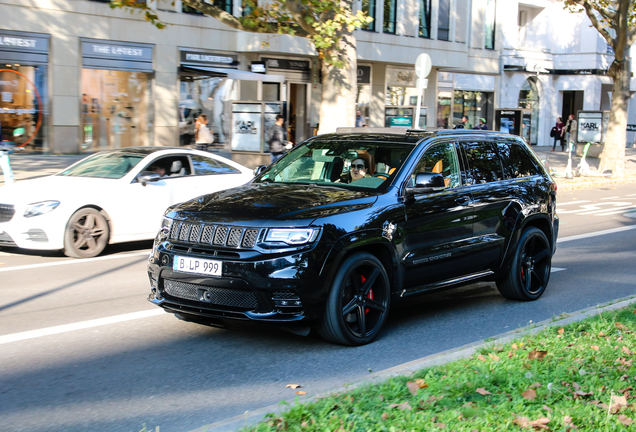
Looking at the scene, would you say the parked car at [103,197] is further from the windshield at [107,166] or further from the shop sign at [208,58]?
the shop sign at [208,58]

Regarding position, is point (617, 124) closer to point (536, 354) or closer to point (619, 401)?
point (536, 354)

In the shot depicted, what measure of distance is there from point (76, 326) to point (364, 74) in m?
29.2

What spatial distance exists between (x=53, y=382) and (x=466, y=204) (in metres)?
3.91

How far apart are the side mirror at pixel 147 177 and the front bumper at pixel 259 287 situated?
4.97 m

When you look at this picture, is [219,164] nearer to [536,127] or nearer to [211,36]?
[211,36]

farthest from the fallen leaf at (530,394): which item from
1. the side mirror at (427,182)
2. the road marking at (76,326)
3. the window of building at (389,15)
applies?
the window of building at (389,15)

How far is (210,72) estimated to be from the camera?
89.8 feet

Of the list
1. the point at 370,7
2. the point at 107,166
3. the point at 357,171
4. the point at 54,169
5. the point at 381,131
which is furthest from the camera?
the point at 370,7

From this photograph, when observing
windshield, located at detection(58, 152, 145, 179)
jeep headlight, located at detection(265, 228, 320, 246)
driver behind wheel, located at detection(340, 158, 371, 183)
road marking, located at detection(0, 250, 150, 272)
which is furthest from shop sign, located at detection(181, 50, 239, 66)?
jeep headlight, located at detection(265, 228, 320, 246)

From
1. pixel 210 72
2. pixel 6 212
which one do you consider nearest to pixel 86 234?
pixel 6 212

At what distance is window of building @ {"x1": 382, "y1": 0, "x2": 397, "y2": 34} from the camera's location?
111 ft

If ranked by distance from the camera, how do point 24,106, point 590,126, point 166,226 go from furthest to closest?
point 590,126
point 24,106
point 166,226

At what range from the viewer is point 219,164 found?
1158cm

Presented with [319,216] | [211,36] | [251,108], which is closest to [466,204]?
[319,216]
